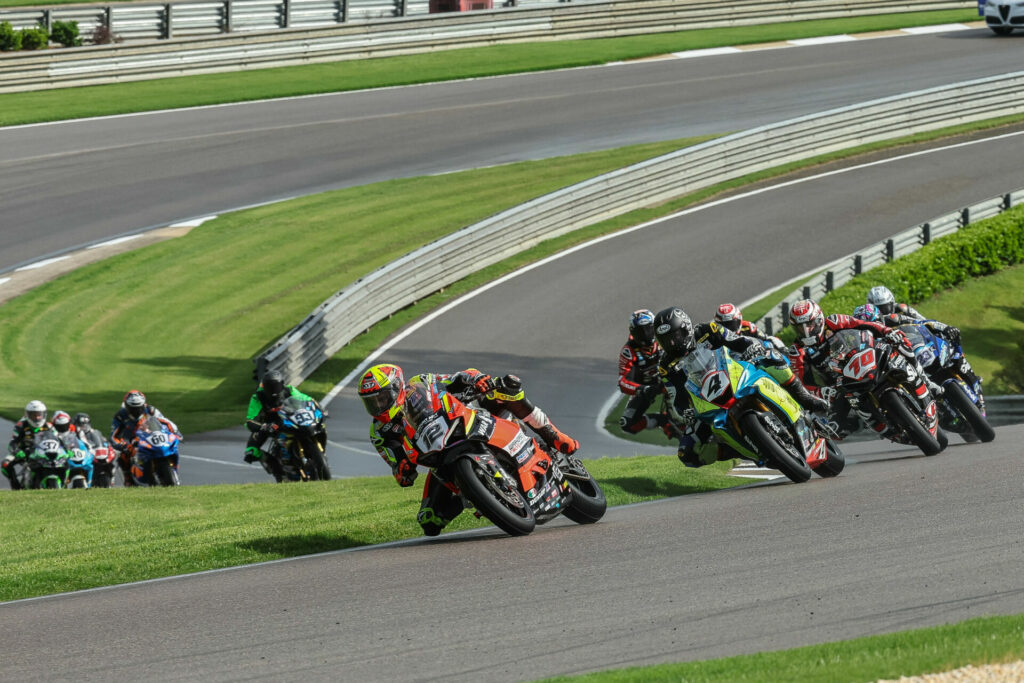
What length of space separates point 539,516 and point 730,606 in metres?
2.97

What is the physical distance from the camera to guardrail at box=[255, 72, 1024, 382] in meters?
25.9

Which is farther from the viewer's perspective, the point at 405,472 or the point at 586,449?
the point at 586,449

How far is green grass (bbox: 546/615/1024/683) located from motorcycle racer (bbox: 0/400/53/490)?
13.1m

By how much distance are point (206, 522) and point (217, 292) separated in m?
15.9

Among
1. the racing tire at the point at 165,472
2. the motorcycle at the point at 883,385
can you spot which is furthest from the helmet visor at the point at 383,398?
the racing tire at the point at 165,472

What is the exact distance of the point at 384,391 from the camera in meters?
10.8

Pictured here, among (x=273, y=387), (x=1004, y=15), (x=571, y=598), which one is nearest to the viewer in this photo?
(x=571, y=598)

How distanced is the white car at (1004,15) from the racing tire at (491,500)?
41.6 m

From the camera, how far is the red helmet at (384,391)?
10.7m

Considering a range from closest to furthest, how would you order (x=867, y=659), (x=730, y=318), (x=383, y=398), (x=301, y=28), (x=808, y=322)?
(x=867, y=659) < (x=383, y=398) < (x=808, y=322) < (x=730, y=318) < (x=301, y=28)

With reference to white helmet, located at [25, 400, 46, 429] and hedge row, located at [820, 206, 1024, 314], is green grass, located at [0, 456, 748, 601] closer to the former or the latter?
white helmet, located at [25, 400, 46, 429]

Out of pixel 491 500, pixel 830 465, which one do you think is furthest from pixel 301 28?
pixel 491 500

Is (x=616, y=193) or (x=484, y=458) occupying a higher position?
(x=484, y=458)

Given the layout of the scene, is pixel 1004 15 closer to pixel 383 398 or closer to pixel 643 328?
pixel 643 328
